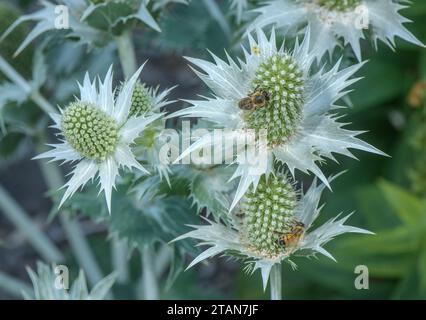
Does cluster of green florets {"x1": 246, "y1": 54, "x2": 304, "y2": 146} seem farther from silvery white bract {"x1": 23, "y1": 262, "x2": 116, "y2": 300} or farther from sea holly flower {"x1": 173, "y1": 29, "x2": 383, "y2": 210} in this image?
silvery white bract {"x1": 23, "y1": 262, "x2": 116, "y2": 300}

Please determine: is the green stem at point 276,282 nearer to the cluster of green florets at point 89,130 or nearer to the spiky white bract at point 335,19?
the cluster of green florets at point 89,130

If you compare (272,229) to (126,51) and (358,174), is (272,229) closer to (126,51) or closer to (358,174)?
(126,51)

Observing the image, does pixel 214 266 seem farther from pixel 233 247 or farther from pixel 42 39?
pixel 233 247

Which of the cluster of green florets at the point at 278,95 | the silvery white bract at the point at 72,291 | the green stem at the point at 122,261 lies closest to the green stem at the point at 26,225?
the green stem at the point at 122,261

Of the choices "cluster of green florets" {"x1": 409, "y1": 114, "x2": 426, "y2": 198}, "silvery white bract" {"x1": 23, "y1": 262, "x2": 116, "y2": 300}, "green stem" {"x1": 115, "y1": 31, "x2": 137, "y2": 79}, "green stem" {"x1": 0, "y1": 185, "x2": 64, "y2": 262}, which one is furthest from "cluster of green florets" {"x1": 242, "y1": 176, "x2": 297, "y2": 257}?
"green stem" {"x1": 0, "y1": 185, "x2": 64, "y2": 262}

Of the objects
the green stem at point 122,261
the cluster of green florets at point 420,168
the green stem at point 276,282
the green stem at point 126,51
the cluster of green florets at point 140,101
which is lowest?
the green stem at point 276,282
